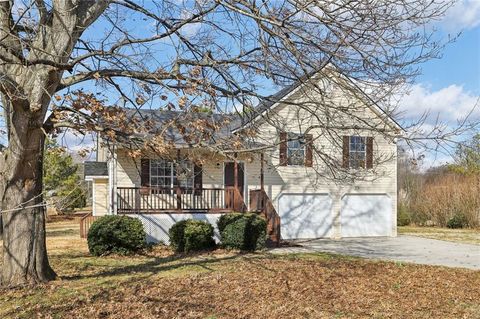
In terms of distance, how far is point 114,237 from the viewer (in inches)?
531

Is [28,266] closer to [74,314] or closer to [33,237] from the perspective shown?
[33,237]

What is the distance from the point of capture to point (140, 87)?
816 cm

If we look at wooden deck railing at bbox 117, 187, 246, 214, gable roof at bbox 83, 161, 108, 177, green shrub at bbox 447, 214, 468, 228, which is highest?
gable roof at bbox 83, 161, 108, 177

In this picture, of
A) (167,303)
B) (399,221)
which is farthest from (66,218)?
(167,303)

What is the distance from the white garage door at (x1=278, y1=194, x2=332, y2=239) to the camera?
1927 centimetres

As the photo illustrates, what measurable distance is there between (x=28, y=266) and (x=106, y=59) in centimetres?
394

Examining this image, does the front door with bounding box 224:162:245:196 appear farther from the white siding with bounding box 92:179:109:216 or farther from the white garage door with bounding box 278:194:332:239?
the white siding with bounding box 92:179:109:216

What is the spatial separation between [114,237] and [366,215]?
11409 mm

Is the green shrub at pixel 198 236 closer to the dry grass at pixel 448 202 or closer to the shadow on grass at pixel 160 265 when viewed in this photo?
the shadow on grass at pixel 160 265

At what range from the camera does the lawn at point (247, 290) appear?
6945 mm

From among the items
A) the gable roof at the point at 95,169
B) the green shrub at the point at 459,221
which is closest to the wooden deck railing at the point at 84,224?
the gable roof at the point at 95,169

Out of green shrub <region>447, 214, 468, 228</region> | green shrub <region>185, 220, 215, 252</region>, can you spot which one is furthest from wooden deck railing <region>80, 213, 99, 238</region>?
green shrub <region>447, 214, 468, 228</region>

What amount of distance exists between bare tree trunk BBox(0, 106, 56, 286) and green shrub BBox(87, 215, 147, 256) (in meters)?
4.70

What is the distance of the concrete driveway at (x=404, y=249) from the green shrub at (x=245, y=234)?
73 cm
